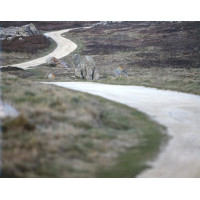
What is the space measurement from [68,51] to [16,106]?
47840 millimetres

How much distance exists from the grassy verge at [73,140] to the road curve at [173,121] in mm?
437

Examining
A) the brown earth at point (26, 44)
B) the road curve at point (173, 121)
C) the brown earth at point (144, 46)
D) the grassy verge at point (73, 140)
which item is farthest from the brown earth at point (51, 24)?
the grassy verge at point (73, 140)

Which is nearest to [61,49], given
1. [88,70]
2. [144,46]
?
[144,46]

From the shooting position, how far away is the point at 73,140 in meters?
8.66

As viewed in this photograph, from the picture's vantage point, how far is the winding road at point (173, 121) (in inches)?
309

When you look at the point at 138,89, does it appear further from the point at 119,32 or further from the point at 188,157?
the point at 119,32

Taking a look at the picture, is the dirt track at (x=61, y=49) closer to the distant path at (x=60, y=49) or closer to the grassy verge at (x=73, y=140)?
the distant path at (x=60, y=49)

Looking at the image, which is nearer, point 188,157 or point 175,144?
point 188,157

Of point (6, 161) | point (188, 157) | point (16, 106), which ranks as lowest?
point (188, 157)

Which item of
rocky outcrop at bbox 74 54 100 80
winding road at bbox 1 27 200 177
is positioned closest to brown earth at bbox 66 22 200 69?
rocky outcrop at bbox 74 54 100 80

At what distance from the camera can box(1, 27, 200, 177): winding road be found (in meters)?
7.85

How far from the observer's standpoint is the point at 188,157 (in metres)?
8.71

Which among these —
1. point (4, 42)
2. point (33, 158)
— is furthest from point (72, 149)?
point (4, 42)

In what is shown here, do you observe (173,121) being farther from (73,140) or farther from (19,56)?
(19,56)
